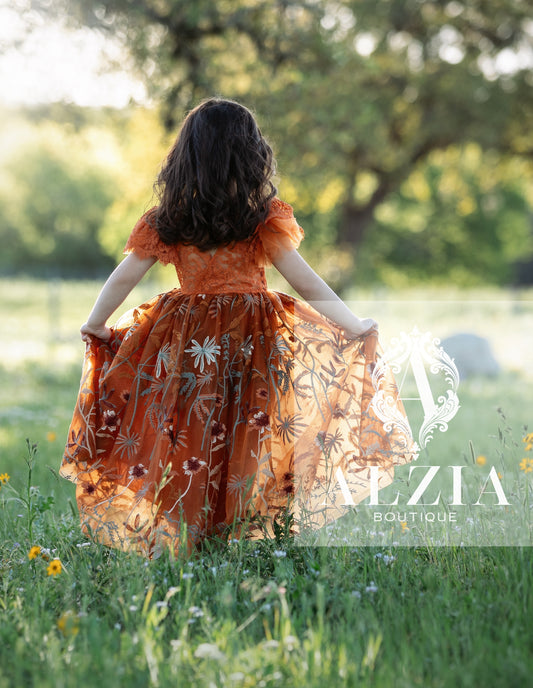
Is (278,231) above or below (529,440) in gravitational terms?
above

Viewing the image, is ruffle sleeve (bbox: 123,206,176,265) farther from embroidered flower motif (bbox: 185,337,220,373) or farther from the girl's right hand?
the girl's right hand

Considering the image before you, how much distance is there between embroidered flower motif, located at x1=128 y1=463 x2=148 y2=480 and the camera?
2959 mm

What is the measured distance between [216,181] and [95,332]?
34.3 inches

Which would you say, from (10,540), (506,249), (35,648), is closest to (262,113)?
(10,540)

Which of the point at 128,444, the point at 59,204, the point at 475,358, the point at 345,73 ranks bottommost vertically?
the point at 128,444

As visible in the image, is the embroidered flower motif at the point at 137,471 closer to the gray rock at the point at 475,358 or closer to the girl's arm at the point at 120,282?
the girl's arm at the point at 120,282

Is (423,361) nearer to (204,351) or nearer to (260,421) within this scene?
(260,421)

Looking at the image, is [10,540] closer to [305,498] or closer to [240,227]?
[305,498]

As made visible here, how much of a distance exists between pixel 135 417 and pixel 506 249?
111 ft

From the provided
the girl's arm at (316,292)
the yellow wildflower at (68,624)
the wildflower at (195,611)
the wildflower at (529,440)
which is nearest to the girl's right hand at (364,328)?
the girl's arm at (316,292)

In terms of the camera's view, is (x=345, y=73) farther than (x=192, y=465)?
Yes

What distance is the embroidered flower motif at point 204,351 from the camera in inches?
118

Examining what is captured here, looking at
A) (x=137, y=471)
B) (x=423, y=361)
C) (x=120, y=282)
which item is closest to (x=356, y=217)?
(x=423, y=361)

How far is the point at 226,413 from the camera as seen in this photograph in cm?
300
